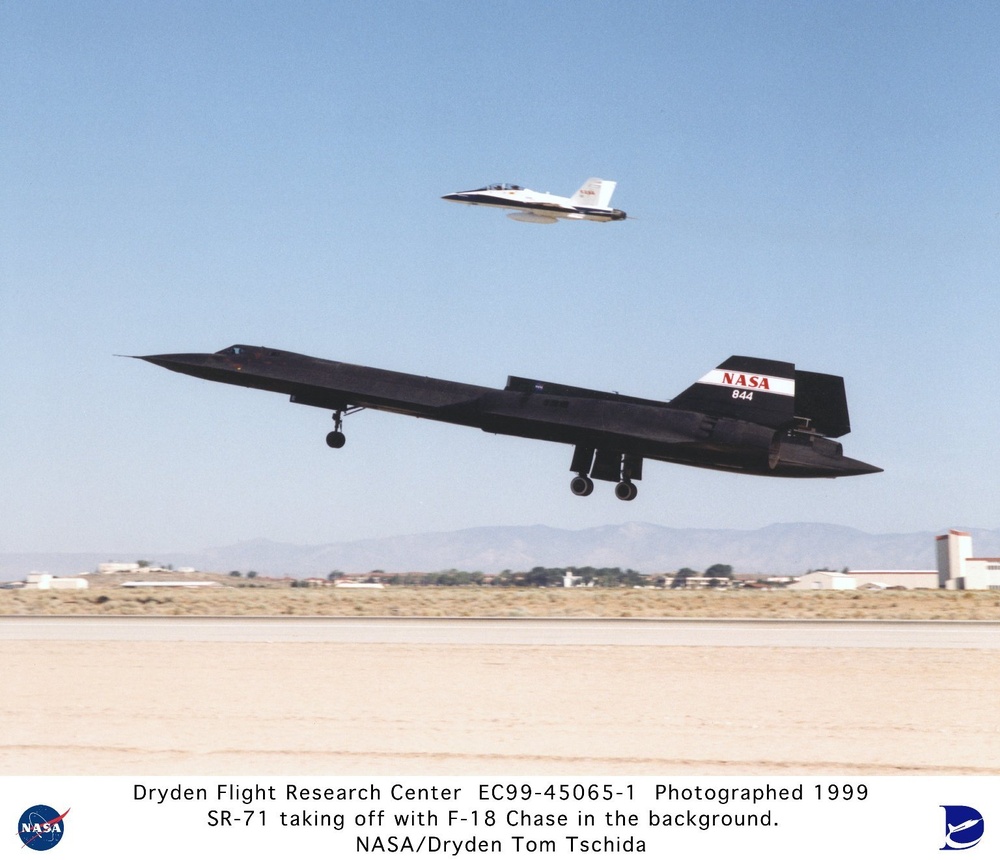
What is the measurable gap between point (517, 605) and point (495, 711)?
32238 millimetres

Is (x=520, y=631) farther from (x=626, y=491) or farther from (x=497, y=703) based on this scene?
(x=497, y=703)

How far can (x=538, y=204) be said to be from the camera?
4634 cm

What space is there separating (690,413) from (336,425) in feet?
36.2

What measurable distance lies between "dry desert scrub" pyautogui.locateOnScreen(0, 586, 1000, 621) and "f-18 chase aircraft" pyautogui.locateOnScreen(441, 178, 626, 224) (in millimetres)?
15410

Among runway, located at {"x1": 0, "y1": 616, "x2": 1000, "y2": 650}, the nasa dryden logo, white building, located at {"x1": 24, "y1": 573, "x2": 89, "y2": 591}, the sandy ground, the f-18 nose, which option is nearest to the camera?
the nasa dryden logo

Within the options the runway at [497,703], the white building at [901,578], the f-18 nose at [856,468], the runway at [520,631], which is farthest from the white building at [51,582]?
the white building at [901,578]

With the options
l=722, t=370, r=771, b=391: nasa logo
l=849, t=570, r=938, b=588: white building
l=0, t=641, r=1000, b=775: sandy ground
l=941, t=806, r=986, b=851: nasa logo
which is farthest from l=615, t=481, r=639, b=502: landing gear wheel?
l=849, t=570, r=938, b=588: white building

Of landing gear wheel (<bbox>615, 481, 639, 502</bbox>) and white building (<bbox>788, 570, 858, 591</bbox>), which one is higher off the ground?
landing gear wheel (<bbox>615, 481, 639, 502</bbox>)

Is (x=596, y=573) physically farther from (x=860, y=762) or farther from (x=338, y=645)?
(x=860, y=762)

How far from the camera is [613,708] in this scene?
68.1 ft

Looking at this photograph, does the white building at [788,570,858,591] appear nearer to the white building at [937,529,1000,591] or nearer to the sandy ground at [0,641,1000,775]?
the white building at [937,529,1000,591]

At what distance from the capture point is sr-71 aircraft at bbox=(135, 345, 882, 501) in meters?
36.1

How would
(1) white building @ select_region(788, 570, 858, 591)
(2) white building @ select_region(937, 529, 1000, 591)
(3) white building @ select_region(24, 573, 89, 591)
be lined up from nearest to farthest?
(3) white building @ select_region(24, 573, 89, 591) < (2) white building @ select_region(937, 529, 1000, 591) < (1) white building @ select_region(788, 570, 858, 591)

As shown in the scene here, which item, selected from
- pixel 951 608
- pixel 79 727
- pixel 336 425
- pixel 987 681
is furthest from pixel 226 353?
pixel 951 608
